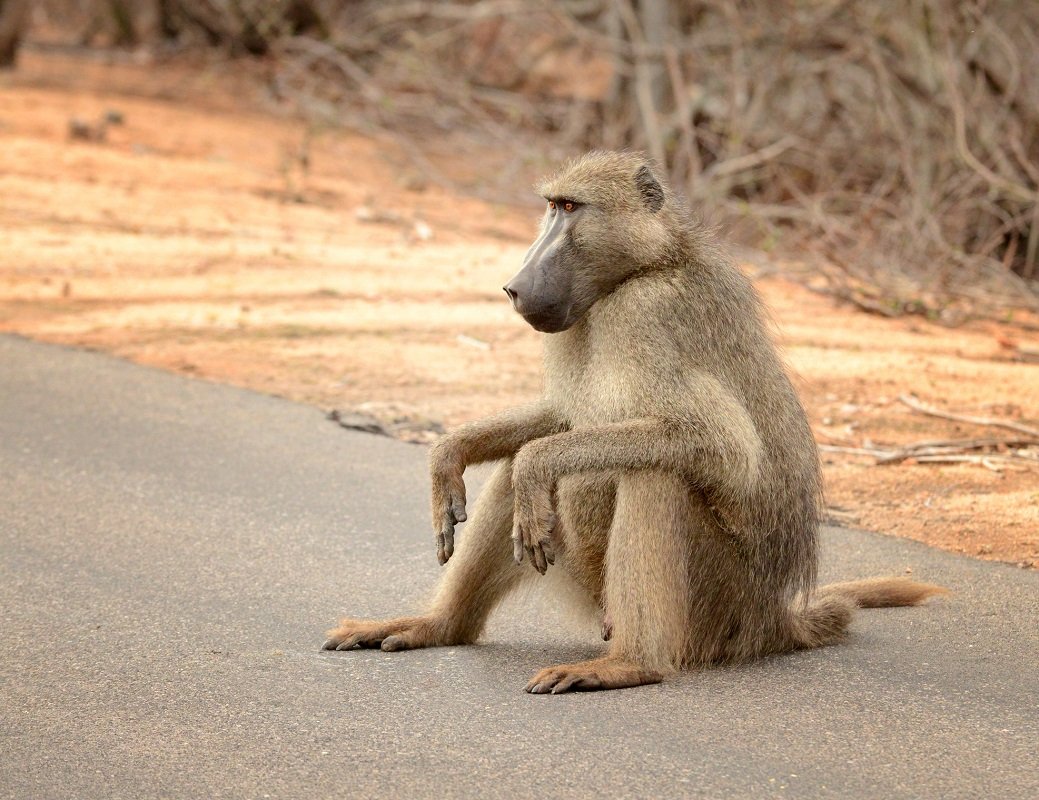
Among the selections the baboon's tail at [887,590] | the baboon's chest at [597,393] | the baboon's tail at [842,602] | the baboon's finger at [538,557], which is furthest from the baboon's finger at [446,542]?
the baboon's tail at [887,590]

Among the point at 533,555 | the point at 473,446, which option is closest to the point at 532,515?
the point at 533,555

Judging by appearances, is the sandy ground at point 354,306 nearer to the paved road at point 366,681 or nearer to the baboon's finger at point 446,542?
the paved road at point 366,681

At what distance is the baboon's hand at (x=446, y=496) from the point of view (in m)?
3.73

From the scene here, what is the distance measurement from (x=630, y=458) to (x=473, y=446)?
59 cm

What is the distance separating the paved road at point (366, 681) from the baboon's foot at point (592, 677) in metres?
0.04

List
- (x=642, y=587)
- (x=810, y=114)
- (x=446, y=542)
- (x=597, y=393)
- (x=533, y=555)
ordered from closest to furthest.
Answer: (x=642, y=587)
(x=533, y=555)
(x=597, y=393)
(x=446, y=542)
(x=810, y=114)

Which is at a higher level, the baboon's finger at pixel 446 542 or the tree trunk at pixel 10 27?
the tree trunk at pixel 10 27

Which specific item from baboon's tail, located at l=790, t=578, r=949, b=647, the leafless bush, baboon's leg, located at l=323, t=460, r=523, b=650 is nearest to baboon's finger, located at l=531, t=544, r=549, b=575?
baboon's leg, located at l=323, t=460, r=523, b=650

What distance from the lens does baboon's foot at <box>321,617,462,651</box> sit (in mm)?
3760

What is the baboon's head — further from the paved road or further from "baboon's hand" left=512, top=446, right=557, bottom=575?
the paved road

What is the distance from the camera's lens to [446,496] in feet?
12.3

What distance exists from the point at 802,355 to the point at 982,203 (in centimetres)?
264

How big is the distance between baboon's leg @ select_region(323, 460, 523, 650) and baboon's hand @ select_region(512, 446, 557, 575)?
0.24m

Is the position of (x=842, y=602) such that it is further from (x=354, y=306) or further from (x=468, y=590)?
(x=354, y=306)
